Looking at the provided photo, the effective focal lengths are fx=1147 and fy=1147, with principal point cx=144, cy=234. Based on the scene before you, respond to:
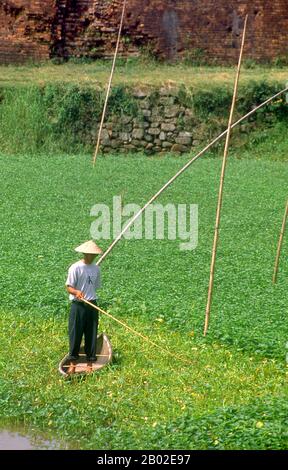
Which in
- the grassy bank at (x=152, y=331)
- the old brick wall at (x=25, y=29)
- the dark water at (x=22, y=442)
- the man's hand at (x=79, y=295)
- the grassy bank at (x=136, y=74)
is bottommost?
the dark water at (x=22, y=442)

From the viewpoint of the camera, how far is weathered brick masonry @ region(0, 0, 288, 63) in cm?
2744

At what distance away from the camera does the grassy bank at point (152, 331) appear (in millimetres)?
8430

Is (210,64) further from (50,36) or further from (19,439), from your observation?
(19,439)

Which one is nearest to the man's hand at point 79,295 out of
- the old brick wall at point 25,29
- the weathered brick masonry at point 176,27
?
the old brick wall at point 25,29

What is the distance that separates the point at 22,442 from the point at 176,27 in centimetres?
2027

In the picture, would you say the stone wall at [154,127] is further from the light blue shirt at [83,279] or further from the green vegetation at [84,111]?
the light blue shirt at [83,279]

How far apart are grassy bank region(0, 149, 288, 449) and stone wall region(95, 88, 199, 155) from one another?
5589mm

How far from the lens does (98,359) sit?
388 inches

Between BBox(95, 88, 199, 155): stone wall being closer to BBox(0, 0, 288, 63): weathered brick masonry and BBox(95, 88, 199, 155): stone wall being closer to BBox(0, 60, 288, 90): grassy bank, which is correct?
BBox(0, 60, 288, 90): grassy bank

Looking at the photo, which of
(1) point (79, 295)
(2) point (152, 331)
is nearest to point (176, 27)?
(2) point (152, 331)

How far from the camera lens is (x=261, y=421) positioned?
26.9 feet

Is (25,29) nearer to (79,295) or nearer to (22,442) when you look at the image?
(79,295)

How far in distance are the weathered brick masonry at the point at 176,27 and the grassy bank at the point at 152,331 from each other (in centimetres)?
980
